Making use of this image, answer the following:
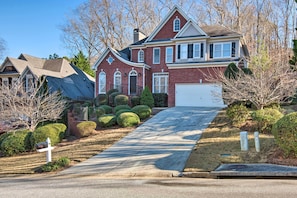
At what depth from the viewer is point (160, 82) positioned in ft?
82.8

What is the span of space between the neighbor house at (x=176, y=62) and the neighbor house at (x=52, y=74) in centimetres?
497

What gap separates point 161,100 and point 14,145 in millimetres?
13271

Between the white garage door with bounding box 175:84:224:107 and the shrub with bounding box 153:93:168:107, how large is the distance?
1409 millimetres

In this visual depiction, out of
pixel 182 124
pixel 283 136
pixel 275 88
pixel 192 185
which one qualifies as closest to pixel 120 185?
pixel 192 185

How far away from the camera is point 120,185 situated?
657 centimetres

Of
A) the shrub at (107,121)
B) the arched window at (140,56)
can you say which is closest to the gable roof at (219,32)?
the arched window at (140,56)

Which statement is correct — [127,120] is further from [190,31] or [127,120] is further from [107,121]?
[190,31]

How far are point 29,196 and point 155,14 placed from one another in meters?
37.5

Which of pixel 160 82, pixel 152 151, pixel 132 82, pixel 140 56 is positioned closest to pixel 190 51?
pixel 160 82

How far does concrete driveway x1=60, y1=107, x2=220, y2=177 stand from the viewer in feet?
26.8

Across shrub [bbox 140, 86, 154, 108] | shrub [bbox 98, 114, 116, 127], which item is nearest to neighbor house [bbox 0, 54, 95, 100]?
shrub [bbox 140, 86, 154, 108]

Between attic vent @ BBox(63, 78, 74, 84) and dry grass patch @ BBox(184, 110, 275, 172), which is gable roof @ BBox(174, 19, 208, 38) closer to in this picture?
dry grass patch @ BBox(184, 110, 275, 172)

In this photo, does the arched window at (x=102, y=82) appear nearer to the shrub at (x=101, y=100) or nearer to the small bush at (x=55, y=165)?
the shrub at (x=101, y=100)

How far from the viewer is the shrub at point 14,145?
1327 centimetres
